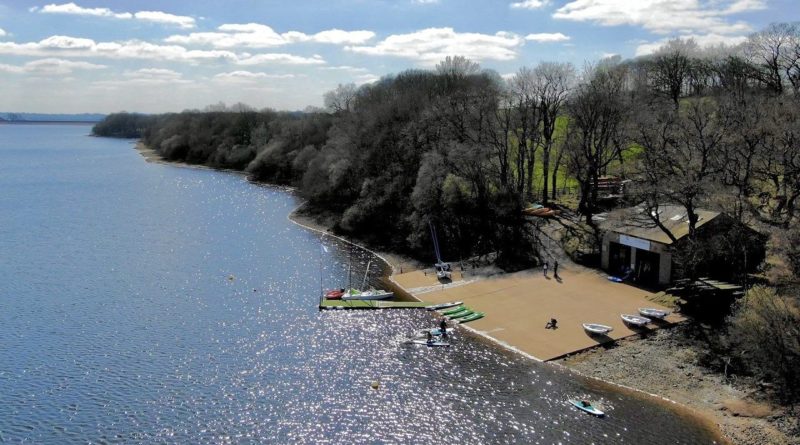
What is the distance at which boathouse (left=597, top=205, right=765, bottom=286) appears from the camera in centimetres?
4041

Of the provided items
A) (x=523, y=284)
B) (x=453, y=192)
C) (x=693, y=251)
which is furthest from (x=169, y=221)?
(x=693, y=251)

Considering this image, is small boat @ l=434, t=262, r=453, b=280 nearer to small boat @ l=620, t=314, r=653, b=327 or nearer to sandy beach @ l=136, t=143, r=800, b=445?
sandy beach @ l=136, t=143, r=800, b=445

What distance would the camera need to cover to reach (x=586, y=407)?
2841cm

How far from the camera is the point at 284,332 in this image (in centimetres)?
3909

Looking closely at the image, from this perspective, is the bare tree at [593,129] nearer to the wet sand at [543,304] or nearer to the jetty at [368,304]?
the wet sand at [543,304]

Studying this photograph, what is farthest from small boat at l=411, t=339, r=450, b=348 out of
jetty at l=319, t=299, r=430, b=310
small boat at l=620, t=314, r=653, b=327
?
small boat at l=620, t=314, r=653, b=327

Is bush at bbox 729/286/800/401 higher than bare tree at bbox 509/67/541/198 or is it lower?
lower

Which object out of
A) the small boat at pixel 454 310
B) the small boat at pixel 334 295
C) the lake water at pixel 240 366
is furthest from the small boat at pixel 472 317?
the small boat at pixel 334 295

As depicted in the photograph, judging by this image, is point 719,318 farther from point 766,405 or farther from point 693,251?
point 766,405

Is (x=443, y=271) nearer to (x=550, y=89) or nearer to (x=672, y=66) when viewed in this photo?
(x=550, y=89)

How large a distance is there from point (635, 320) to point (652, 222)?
1127cm

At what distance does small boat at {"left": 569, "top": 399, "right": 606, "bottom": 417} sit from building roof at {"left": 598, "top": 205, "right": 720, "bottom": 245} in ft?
61.0

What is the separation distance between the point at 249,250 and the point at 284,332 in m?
23.5

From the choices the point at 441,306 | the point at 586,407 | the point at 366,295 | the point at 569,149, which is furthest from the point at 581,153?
the point at 586,407
